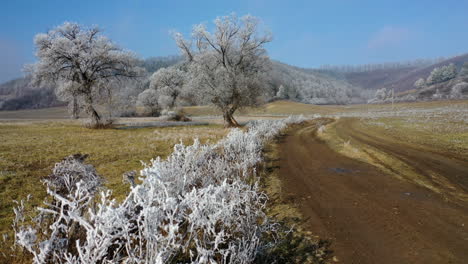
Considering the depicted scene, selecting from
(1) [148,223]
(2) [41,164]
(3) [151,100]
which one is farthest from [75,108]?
(3) [151,100]

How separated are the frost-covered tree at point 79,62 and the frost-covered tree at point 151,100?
121ft

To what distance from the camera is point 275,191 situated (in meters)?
7.45

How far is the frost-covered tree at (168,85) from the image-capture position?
2238 inches

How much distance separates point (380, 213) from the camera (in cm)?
581

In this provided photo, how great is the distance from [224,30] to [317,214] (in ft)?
80.2

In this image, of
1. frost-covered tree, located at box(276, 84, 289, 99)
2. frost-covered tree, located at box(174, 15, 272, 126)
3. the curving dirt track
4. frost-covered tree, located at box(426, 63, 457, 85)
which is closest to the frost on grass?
the curving dirt track

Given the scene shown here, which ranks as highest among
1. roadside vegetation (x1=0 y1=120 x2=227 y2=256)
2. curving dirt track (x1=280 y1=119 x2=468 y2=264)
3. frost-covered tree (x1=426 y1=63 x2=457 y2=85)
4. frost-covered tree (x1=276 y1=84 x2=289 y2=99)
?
frost-covered tree (x1=426 y1=63 x2=457 y2=85)

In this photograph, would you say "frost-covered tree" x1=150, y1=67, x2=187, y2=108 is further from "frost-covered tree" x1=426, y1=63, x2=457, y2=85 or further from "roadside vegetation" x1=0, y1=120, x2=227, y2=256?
"frost-covered tree" x1=426, y1=63, x2=457, y2=85

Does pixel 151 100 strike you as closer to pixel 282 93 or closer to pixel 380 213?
pixel 380 213

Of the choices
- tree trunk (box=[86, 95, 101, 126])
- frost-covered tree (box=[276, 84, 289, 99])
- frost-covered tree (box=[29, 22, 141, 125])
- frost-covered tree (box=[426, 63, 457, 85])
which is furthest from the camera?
frost-covered tree (box=[426, 63, 457, 85])

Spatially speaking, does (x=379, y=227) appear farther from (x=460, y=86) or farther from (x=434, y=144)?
(x=460, y=86)

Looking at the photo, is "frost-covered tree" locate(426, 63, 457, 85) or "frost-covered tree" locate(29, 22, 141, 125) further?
"frost-covered tree" locate(426, 63, 457, 85)

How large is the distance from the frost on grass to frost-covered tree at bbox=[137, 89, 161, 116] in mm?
57269

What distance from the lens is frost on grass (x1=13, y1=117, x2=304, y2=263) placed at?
2.41 metres
